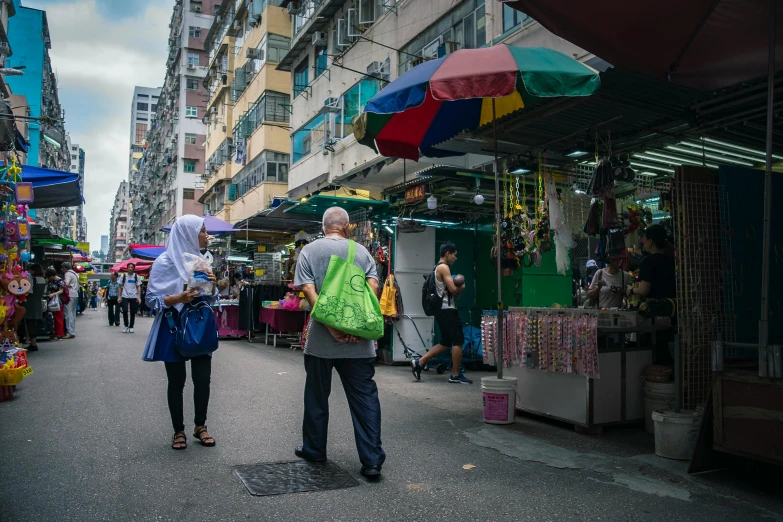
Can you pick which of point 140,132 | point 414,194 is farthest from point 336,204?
point 140,132

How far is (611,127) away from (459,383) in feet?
14.1

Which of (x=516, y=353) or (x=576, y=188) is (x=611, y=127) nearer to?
(x=576, y=188)

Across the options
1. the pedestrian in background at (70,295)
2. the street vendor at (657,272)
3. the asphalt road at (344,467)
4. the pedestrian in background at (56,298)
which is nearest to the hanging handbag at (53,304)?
the pedestrian in background at (56,298)

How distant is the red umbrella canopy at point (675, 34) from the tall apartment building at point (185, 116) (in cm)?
5106

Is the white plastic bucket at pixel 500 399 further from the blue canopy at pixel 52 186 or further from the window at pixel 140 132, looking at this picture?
the window at pixel 140 132

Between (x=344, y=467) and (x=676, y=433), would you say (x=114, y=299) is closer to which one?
(x=344, y=467)

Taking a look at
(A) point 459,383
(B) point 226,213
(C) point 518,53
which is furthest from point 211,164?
(C) point 518,53

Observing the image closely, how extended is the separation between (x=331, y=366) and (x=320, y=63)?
19.2 m

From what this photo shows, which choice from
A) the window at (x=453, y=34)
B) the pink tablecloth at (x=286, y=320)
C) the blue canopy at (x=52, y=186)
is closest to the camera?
the blue canopy at (x=52, y=186)

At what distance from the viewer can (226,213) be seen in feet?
121

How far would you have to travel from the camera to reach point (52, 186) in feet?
34.7

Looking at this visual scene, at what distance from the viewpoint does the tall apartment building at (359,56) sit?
12836mm

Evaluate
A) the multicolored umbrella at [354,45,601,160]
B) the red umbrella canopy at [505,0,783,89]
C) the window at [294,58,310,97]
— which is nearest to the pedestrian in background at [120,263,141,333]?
the window at [294,58,310,97]

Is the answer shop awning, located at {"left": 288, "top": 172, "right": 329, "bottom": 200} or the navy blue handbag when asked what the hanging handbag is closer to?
shop awning, located at {"left": 288, "top": 172, "right": 329, "bottom": 200}
